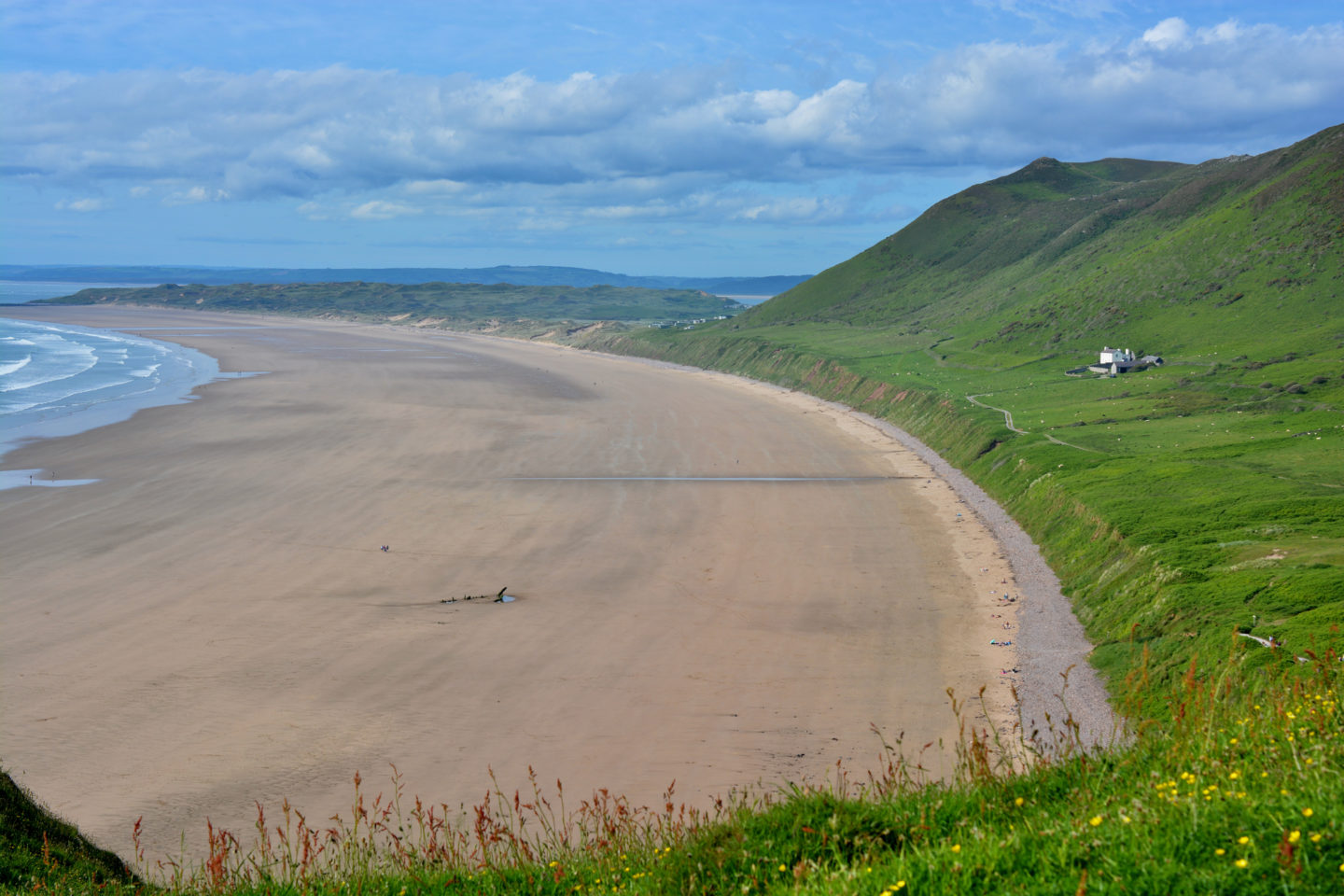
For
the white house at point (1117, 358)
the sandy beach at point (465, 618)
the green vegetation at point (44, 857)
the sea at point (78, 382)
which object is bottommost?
the sandy beach at point (465, 618)

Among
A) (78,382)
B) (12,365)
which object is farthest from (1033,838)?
(12,365)

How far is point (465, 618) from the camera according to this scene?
24797 mm

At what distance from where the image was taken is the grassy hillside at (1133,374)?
22.9 meters

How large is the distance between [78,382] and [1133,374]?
7842 cm

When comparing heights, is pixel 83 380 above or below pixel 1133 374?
below

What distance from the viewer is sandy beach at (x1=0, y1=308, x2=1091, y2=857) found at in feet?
56.7

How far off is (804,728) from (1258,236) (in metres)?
82.4

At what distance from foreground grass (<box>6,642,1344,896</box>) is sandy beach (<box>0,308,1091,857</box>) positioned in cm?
831

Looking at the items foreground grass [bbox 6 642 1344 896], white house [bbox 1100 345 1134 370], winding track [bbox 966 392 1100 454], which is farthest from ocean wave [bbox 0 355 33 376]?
foreground grass [bbox 6 642 1344 896]

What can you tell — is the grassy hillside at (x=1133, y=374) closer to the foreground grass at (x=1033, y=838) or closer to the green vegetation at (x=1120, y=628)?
the green vegetation at (x=1120, y=628)

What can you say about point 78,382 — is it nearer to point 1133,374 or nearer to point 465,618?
point 465,618

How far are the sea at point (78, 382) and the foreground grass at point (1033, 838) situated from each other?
3997cm

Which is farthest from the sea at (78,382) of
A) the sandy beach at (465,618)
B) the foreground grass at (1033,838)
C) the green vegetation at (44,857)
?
the foreground grass at (1033,838)

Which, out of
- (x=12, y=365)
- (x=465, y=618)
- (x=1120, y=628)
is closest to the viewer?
(x=1120, y=628)
